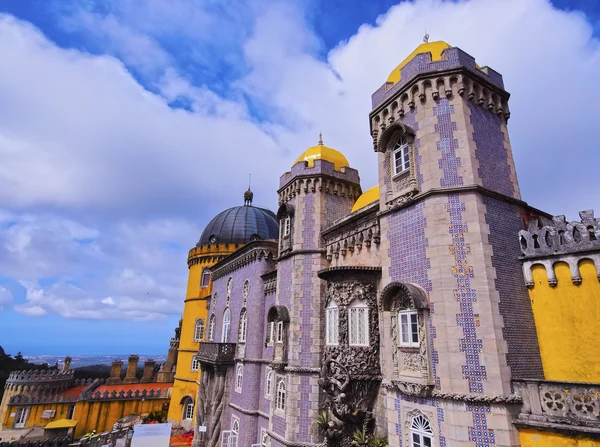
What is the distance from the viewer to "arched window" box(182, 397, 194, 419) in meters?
31.5

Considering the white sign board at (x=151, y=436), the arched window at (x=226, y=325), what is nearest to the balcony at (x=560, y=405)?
the white sign board at (x=151, y=436)

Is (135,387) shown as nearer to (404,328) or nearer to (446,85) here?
(404,328)

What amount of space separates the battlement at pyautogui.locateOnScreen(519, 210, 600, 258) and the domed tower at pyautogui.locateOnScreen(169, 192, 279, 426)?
26.5 meters

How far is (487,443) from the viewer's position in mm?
8430

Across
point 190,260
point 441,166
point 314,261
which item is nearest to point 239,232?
point 190,260

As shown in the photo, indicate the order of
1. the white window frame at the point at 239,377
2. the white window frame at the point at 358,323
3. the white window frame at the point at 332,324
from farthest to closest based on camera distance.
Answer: the white window frame at the point at 239,377
the white window frame at the point at 332,324
the white window frame at the point at 358,323

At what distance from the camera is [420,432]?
385 inches

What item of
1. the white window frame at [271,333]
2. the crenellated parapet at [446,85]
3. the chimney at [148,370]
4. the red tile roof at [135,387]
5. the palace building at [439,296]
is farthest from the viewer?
the chimney at [148,370]

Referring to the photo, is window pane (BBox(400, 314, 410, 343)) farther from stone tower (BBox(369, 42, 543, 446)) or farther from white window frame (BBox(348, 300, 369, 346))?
white window frame (BBox(348, 300, 369, 346))

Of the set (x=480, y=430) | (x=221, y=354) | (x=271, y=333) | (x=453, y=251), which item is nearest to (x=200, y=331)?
(x=221, y=354)

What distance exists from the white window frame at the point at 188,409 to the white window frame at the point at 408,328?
2760 centimetres

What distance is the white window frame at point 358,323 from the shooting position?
12945 millimetres

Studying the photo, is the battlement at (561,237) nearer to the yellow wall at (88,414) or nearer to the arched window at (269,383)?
the arched window at (269,383)

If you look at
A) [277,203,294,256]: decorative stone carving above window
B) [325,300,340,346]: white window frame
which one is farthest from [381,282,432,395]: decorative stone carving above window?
[277,203,294,256]: decorative stone carving above window
